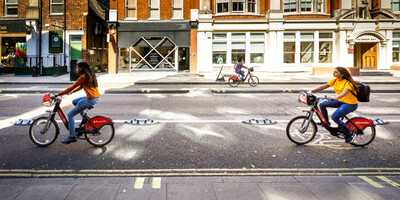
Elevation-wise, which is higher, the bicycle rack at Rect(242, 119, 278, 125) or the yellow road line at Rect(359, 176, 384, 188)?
the bicycle rack at Rect(242, 119, 278, 125)

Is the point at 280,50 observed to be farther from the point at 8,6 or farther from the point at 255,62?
the point at 8,6

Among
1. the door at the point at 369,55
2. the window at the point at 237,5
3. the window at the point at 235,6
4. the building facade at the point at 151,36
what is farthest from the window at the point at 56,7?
the door at the point at 369,55

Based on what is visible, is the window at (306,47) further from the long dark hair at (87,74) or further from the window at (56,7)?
the long dark hair at (87,74)

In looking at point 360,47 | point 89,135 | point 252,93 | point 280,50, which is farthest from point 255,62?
point 89,135

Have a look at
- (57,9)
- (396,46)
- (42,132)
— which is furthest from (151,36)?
(42,132)

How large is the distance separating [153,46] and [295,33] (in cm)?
1263

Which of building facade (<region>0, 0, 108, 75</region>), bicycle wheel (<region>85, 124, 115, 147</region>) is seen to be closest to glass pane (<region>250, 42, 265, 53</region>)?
building facade (<region>0, 0, 108, 75</region>)

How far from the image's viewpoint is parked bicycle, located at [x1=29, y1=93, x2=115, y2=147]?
6.59m

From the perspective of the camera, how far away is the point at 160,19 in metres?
28.7

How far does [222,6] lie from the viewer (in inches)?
1124

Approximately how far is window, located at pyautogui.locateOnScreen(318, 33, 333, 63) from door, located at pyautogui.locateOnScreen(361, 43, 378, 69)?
341cm

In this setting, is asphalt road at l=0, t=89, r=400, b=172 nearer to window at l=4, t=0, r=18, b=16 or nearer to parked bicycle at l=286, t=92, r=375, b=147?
parked bicycle at l=286, t=92, r=375, b=147

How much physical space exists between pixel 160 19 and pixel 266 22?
30.7 ft

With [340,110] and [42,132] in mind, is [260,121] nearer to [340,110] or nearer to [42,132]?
[340,110]
